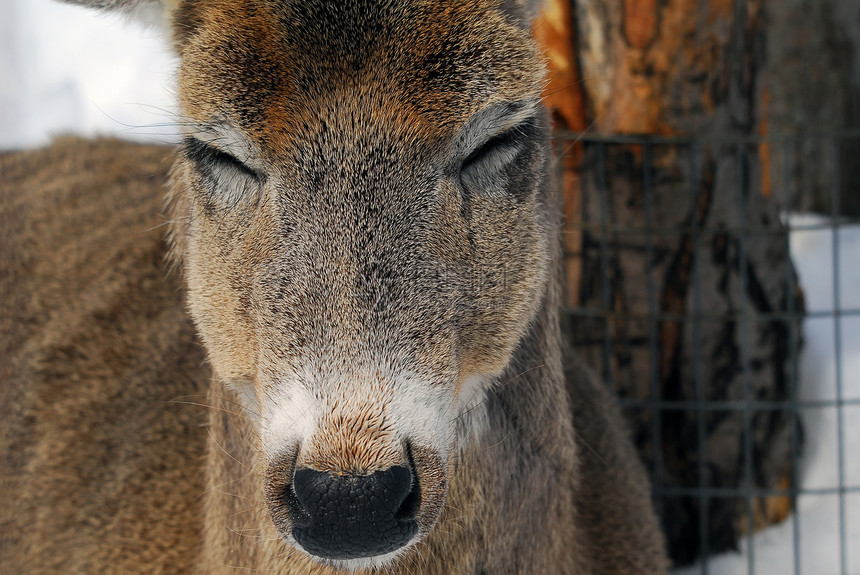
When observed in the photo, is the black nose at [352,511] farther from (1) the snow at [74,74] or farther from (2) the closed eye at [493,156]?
(1) the snow at [74,74]

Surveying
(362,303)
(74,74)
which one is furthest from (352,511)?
(74,74)

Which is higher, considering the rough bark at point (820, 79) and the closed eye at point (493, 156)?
the closed eye at point (493, 156)

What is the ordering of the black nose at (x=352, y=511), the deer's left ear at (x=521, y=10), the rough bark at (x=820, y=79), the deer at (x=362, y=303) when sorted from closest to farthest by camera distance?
the black nose at (x=352, y=511) → the deer at (x=362, y=303) → the deer's left ear at (x=521, y=10) → the rough bark at (x=820, y=79)

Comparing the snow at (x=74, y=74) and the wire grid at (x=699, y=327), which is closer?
the snow at (x=74, y=74)

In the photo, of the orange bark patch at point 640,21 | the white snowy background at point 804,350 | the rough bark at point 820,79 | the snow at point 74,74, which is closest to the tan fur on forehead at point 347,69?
the snow at point 74,74

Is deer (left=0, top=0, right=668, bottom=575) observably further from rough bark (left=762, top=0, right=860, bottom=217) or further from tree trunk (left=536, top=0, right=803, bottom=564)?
rough bark (left=762, top=0, right=860, bottom=217)

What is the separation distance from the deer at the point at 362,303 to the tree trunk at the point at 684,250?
1.38 m

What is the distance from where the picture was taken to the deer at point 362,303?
187cm

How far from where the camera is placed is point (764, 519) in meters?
4.60

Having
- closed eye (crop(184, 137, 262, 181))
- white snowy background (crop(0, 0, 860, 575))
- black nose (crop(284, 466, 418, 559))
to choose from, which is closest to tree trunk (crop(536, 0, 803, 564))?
white snowy background (crop(0, 0, 860, 575))

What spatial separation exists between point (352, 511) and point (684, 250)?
10.2 feet

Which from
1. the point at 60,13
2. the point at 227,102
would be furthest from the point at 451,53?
the point at 60,13

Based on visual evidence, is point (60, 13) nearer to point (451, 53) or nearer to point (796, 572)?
point (451, 53)

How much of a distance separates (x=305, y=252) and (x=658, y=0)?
109 inches
